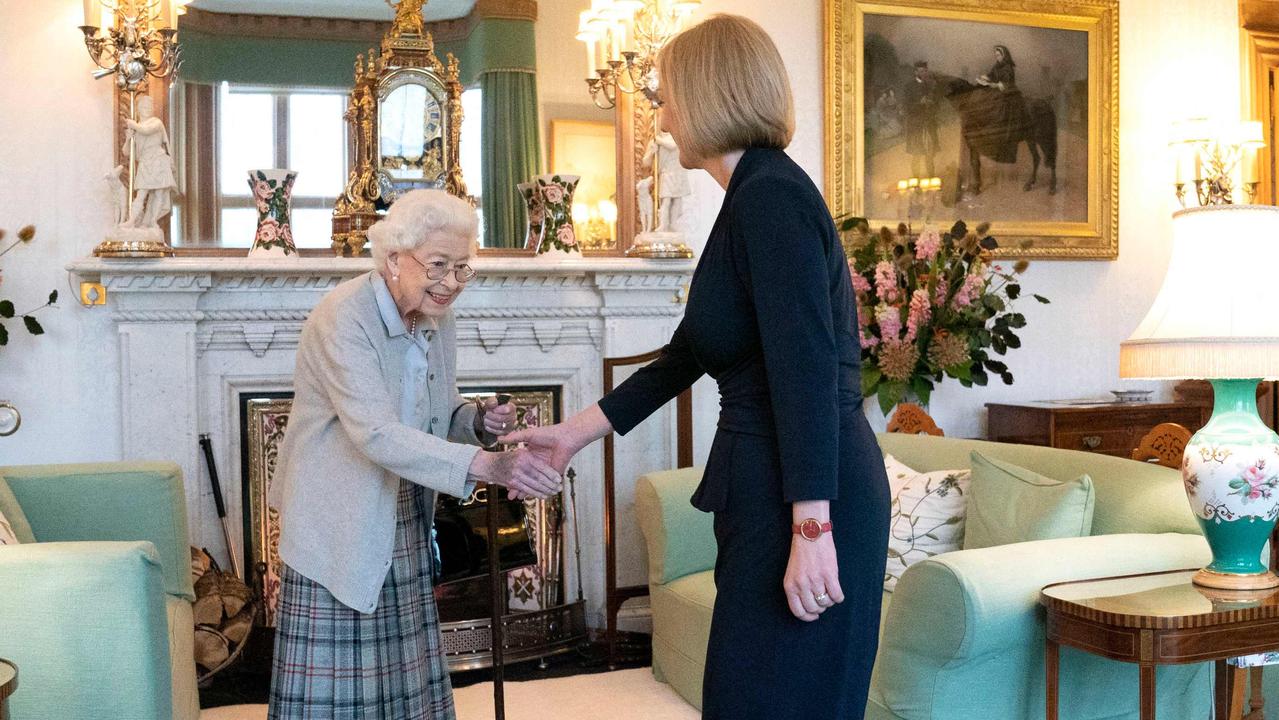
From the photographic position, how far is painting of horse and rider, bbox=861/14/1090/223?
505 centimetres

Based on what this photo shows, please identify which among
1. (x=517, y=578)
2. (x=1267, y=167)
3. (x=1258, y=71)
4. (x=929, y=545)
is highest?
(x=1258, y=71)

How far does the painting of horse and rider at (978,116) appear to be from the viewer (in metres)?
5.05

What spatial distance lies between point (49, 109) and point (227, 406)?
45.7 inches

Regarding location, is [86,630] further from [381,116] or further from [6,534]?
[381,116]

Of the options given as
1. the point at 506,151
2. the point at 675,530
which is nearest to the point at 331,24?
the point at 506,151

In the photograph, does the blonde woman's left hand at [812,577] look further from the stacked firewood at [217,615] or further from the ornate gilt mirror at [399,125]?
the ornate gilt mirror at [399,125]

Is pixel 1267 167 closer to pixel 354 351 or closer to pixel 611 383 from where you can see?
pixel 611 383

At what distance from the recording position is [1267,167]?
5641 mm

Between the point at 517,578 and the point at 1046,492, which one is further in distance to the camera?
the point at 517,578

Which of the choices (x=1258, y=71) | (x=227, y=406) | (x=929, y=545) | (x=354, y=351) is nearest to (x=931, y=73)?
(x=1258, y=71)

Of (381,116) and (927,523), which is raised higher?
(381,116)

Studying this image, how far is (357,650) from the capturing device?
2338mm

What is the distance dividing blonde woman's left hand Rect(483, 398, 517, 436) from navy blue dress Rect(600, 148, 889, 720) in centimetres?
94

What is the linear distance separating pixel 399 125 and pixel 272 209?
55 cm
